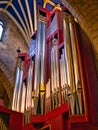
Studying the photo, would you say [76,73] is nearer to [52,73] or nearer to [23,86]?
[52,73]

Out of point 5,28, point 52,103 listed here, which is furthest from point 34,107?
point 5,28

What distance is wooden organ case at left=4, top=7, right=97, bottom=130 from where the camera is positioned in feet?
13.6

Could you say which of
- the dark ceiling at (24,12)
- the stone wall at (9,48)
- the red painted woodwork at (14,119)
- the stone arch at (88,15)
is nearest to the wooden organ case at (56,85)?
the red painted woodwork at (14,119)

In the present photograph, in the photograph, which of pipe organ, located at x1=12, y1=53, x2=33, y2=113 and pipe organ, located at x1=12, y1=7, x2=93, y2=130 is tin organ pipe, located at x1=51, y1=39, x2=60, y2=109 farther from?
pipe organ, located at x1=12, y1=53, x2=33, y2=113

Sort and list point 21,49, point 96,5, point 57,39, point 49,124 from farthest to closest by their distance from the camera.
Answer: point 21,49
point 57,39
point 49,124
point 96,5

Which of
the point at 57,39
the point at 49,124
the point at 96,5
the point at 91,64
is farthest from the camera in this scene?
the point at 57,39

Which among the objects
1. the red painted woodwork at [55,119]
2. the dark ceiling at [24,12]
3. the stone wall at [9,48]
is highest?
the dark ceiling at [24,12]

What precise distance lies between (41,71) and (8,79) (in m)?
3.51

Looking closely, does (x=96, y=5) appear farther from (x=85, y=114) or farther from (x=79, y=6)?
(x=85, y=114)

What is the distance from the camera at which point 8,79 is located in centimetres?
894

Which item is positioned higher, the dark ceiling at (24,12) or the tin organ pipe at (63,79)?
the dark ceiling at (24,12)

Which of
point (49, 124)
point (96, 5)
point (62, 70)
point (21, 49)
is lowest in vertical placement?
point (49, 124)

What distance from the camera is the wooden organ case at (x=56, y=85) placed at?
4137mm

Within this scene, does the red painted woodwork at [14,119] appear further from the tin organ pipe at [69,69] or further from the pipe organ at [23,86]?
the tin organ pipe at [69,69]
